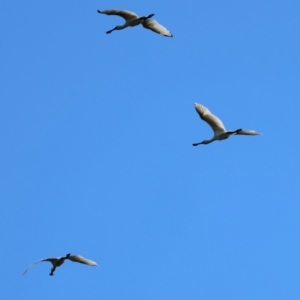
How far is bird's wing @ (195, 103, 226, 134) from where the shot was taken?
53719mm

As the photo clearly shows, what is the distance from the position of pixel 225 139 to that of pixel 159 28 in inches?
237

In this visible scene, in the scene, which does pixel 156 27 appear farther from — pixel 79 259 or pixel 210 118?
pixel 79 259

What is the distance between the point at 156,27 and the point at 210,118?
4945mm

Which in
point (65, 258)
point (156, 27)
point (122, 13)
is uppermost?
point (122, 13)

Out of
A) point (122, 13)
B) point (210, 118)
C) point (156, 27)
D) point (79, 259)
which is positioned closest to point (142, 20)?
point (156, 27)

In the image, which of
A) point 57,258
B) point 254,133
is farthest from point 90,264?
point 254,133

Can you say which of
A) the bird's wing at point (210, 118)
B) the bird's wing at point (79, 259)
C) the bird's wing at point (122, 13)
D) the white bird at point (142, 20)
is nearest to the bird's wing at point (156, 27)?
the white bird at point (142, 20)

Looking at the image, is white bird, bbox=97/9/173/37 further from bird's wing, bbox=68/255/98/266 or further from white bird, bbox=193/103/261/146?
bird's wing, bbox=68/255/98/266

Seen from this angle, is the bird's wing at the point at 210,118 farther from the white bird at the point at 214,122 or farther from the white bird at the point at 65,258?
the white bird at the point at 65,258

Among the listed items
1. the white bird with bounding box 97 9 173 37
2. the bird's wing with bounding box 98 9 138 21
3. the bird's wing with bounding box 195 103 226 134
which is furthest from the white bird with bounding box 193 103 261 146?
the bird's wing with bounding box 98 9 138 21

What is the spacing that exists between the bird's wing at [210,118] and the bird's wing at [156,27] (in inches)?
144

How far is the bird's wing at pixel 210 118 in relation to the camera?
5372cm

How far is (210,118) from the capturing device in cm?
5384

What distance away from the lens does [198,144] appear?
5791 centimetres
